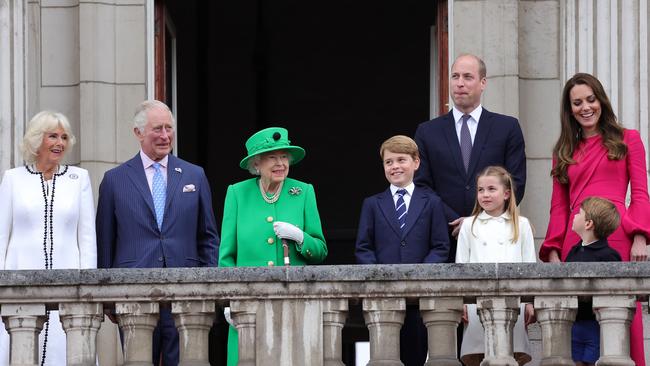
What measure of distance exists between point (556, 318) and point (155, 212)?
2399 millimetres

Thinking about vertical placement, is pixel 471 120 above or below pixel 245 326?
above

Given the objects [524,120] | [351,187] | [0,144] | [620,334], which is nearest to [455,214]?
[620,334]

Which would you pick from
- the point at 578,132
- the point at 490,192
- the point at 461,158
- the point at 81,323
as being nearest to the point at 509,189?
the point at 490,192

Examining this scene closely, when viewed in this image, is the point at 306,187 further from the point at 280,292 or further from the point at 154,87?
the point at 154,87

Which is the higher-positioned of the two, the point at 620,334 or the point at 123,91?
the point at 123,91

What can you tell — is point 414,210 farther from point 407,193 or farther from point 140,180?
point 140,180

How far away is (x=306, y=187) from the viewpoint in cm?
1180

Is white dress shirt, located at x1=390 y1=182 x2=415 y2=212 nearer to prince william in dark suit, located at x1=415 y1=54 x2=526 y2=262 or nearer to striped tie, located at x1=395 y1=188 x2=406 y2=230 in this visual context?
striped tie, located at x1=395 y1=188 x2=406 y2=230

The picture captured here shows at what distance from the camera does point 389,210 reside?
38.3 feet

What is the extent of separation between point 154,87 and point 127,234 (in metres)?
3.33

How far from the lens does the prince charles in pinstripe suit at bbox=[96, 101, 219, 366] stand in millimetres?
11555

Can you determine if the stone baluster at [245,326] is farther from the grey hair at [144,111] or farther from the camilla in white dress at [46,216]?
the grey hair at [144,111]

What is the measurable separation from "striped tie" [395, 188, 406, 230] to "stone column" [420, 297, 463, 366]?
0.96m

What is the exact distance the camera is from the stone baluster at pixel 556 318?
35.1ft
